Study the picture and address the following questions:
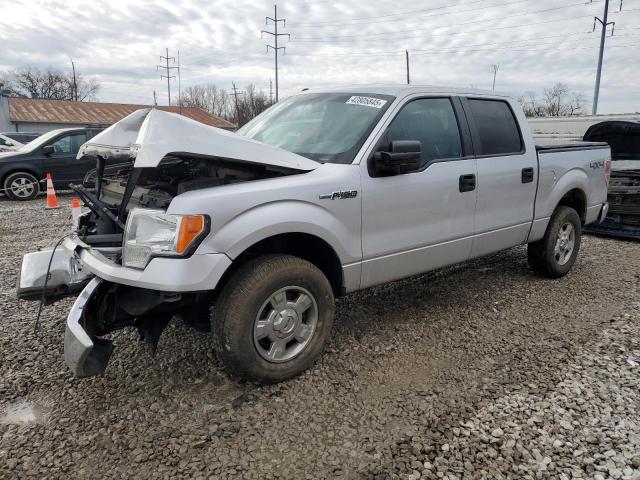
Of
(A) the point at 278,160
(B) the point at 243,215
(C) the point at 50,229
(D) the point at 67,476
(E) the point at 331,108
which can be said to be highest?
(E) the point at 331,108

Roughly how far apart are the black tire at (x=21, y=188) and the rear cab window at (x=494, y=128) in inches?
418

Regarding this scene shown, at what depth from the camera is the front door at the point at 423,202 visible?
346 cm

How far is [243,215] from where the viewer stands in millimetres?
2828

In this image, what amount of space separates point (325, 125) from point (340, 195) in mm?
783

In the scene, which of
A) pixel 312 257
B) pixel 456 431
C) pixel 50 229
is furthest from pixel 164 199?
pixel 50 229

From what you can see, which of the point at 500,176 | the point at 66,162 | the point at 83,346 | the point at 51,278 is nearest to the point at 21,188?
the point at 66,162

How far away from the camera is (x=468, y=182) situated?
402 cm

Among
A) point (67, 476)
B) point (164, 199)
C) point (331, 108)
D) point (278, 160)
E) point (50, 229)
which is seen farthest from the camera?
point (50, 229)

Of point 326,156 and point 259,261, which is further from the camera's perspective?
point 326,156

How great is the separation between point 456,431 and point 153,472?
1.58m

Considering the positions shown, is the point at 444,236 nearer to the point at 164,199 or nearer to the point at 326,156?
the point at 326,156

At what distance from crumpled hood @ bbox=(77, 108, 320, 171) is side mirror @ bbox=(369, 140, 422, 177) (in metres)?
0.43

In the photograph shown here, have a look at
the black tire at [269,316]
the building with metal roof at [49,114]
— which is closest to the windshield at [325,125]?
the black tire at [269,316]

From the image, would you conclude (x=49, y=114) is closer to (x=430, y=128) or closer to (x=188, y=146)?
(x=430, y=128)
